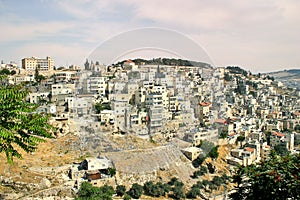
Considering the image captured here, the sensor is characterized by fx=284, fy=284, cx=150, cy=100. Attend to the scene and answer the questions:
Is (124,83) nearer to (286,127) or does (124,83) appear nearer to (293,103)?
Answer: (286,127)

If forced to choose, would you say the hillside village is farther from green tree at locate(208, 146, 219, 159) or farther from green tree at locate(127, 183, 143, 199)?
green tree at locate(127, 183, 143, 199)

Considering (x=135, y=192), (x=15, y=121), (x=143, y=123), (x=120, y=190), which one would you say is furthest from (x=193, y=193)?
(x=15, y=121)

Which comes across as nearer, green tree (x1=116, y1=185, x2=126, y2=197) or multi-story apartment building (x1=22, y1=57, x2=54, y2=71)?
green tree (x1=116, y1=185, x2=126, y2=197)

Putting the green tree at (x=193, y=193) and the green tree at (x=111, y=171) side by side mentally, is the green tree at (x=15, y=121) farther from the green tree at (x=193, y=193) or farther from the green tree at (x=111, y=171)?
the green tree at (x=193, y=193)

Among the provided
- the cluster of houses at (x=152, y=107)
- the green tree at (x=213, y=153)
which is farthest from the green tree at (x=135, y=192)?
the green tree at (x=213, y=153)

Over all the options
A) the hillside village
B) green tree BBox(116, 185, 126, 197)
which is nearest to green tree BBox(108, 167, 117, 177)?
the hillside village

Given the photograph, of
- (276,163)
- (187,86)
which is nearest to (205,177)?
(187,86)
